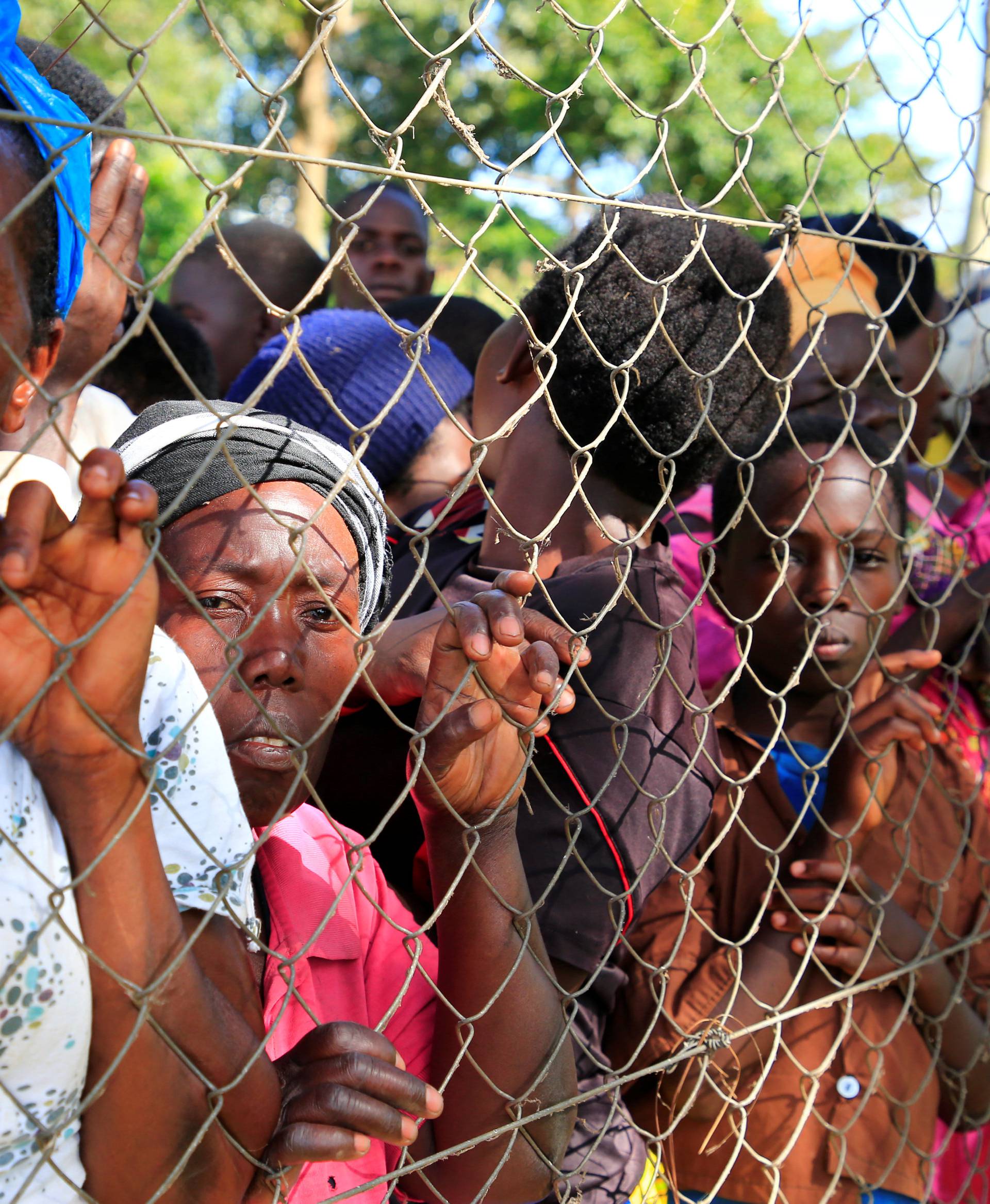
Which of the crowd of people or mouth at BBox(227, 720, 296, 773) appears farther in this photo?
mouth at BBox(227, 720, 296, 773)

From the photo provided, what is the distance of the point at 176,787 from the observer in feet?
3.32

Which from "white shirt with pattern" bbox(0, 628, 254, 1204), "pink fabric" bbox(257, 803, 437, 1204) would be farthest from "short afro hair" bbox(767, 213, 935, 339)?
"white shirt with pattern" bbox(0, 628, 254, 1204)

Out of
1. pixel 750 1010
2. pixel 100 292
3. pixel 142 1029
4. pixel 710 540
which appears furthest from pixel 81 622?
pixel 710 540

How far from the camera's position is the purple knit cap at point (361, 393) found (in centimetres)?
263

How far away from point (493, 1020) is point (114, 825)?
0.64 meters

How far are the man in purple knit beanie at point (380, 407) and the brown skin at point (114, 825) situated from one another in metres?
1.74

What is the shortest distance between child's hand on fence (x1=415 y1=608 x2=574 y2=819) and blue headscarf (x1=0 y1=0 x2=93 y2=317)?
0.55 meters

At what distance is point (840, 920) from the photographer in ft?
6.31

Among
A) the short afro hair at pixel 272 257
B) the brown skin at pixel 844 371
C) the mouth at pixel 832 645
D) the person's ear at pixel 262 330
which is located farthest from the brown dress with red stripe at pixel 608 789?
the short afro hair at pixel 272 257

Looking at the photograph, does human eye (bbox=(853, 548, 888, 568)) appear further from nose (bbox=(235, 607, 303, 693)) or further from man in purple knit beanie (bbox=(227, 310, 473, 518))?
nose (bbox=(235, 607, 303, 693))

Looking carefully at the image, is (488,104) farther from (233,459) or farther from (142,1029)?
(142,1029)

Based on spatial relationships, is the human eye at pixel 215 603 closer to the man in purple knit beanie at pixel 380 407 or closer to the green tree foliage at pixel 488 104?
the man in purple knit beanie at pixel 380 407

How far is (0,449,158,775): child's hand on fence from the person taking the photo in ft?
2.79

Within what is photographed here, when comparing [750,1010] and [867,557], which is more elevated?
A: [867,557]
